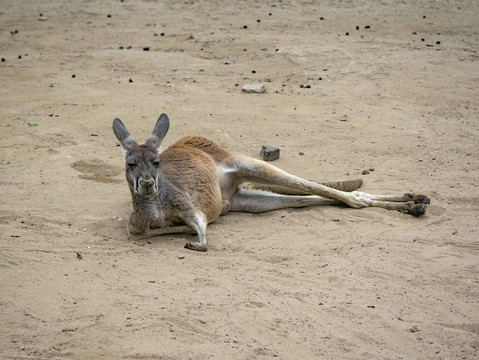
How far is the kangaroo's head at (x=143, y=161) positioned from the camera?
5.40 meters

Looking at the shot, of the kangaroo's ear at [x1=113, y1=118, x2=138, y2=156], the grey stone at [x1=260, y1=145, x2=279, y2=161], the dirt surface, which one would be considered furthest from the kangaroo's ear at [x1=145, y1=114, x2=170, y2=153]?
the grey stone at [x1=260, y1=145, x2=279, y2=161]

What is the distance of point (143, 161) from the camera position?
5.55 metres

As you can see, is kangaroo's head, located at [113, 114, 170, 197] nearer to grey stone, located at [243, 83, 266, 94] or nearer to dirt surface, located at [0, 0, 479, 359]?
dirt surface, located at [0, 0, 479, 359]

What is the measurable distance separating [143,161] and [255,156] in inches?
87.3

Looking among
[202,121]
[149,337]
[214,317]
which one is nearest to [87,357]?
[149,337]

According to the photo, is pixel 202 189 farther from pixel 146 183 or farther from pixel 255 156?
pixel 255 156

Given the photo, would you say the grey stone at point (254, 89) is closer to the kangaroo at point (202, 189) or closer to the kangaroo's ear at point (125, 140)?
the kangaroo at point (202, 189)

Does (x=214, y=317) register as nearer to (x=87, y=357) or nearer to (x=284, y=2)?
(x=87, y=357)

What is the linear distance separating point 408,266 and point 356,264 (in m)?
0.39

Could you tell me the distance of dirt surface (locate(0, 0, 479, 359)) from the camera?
413 centimetres

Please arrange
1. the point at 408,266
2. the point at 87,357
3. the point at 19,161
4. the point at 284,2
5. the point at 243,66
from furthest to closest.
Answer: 1. the point at 284,2
2. the point at 243,66
3. the point at 19,161
4. the point at 408,266
5. the point at 87,357

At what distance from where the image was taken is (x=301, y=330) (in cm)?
408

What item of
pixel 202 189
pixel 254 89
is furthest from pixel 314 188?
pixel 254 89

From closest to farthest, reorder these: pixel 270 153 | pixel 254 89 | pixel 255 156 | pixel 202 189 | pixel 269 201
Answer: pixel 202 189, pixel 269 201, pixel 270 153, pixel 255 156, pixel 254 89
